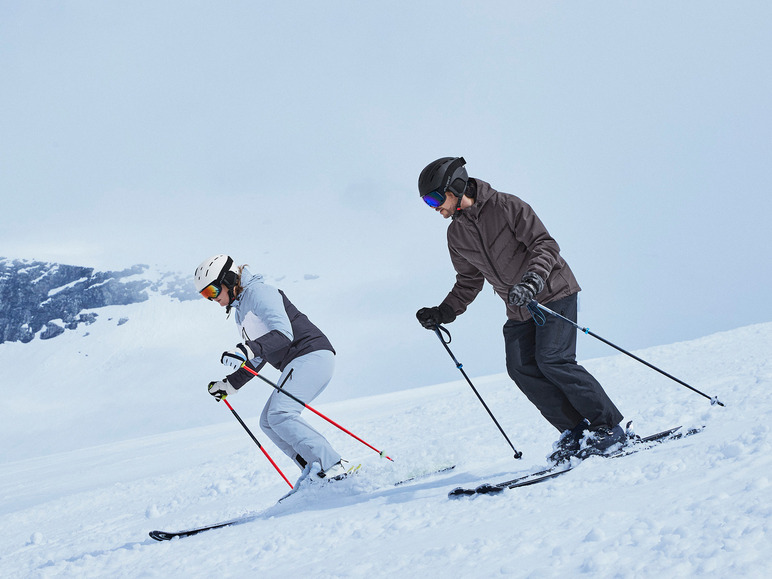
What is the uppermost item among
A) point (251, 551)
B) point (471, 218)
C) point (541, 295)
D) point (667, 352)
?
point (471, 218)

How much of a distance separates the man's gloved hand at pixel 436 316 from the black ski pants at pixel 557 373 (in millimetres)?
586

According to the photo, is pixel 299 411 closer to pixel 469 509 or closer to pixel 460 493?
pixel 460 493

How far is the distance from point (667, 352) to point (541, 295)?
867cm

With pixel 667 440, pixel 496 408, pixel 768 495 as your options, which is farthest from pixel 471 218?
pixel 496 408

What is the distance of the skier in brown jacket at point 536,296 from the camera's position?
391cm

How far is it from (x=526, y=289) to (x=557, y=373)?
68 cm

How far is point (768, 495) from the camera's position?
2102 millimetres

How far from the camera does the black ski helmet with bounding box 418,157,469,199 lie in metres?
4.05

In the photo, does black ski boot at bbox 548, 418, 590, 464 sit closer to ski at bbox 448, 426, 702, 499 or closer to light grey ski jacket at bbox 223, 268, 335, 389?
ski at bbox 448, 426, 702, 499

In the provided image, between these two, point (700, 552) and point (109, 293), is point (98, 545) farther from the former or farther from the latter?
point (109, 293)

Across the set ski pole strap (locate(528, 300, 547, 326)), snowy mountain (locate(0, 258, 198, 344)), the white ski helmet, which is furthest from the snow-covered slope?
snowy mountain (locate(0, 258, 198, 344))

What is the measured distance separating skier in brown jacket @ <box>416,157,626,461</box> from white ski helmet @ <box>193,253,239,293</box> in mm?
1768

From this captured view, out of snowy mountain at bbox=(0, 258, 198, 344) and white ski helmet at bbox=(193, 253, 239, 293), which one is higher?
snowy mountain at bbox=(0, 258, 198, 344)

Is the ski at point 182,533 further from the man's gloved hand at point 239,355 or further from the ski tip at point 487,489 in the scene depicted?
the ski tip at point 487,489
